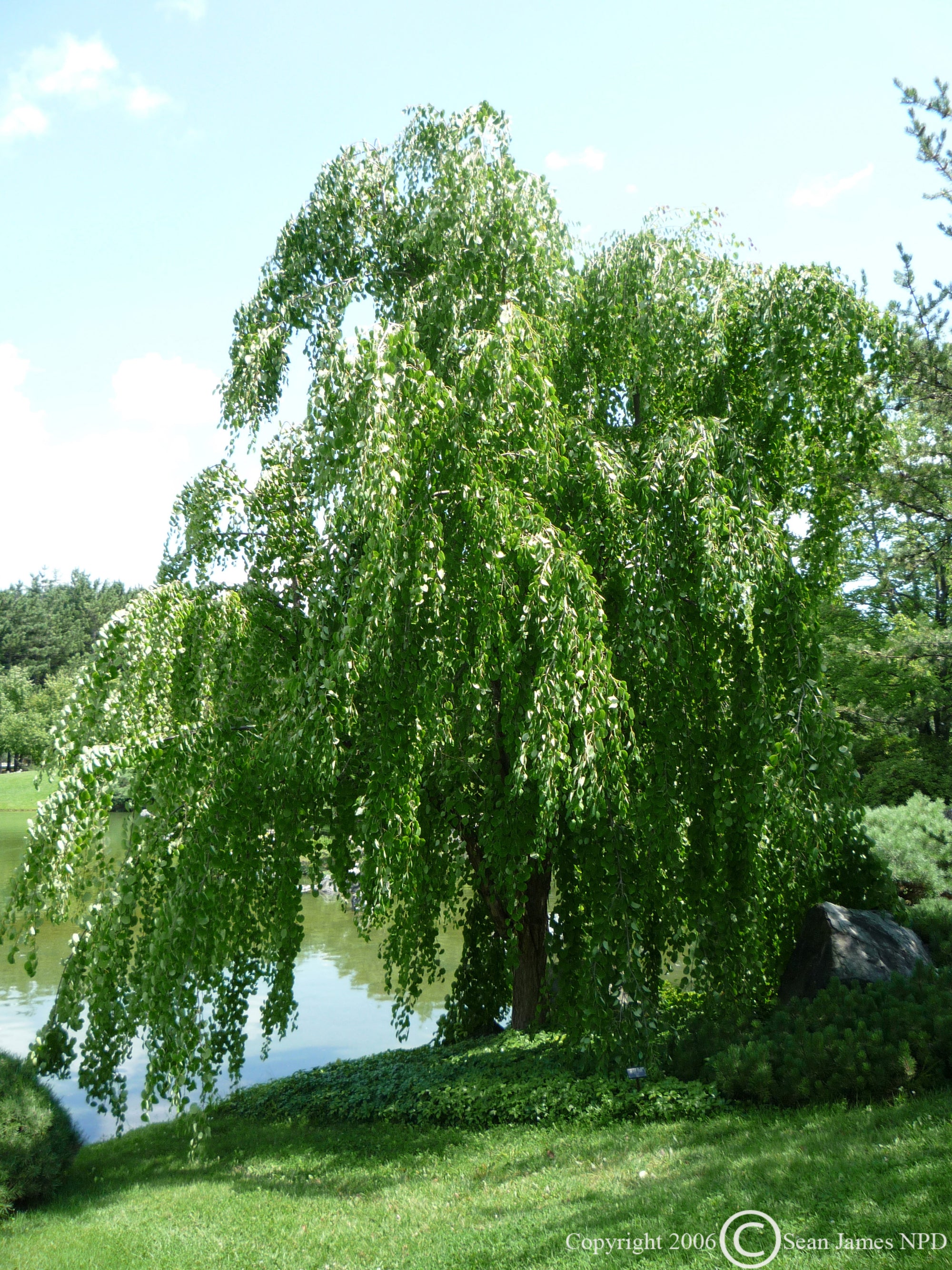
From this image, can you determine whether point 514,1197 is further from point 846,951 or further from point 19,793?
point 19,793

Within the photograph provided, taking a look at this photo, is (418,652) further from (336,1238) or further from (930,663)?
(930,663)

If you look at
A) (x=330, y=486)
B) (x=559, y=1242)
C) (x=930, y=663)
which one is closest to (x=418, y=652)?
(x=330, y=486)

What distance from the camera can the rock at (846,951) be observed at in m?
6.12

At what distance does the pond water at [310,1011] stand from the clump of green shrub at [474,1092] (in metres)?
1.29

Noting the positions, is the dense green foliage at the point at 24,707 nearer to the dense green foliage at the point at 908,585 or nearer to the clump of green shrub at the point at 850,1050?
the dense green foliage at the point at 908,585

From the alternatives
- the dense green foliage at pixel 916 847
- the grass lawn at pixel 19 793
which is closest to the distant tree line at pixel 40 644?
the grass lawn at pixel 19 793

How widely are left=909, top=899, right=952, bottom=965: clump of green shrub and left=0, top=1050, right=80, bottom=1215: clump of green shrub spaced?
6.35m

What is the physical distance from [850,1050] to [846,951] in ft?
4.89

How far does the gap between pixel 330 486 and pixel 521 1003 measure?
508 centimetres

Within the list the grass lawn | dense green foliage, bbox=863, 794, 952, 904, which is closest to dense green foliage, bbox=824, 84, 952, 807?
dense green foliage, bbox=863, 794, 952, 904

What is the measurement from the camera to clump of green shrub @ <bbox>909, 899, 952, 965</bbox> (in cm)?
660
